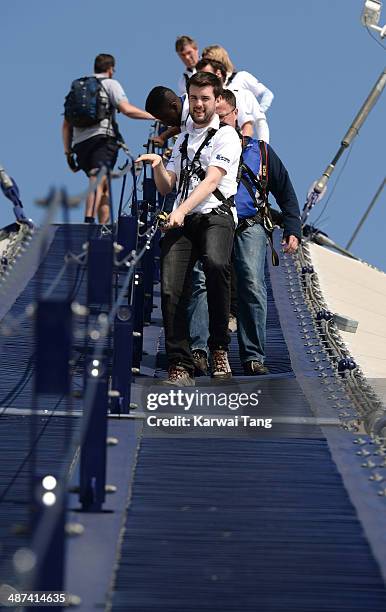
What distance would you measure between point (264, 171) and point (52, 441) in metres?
2.77

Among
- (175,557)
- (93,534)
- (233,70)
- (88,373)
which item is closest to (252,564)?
(175,557)

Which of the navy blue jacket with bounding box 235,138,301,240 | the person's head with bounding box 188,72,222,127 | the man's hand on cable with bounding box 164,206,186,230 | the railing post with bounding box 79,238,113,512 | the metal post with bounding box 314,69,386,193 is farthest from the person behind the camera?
the metal post with bounding box 314,69,386,193

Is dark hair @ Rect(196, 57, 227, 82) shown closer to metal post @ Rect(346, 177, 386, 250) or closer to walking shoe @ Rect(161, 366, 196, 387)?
walking shoe @ Rect(161, 366, 196, 387)

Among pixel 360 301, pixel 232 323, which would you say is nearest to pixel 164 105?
pixel 232 323

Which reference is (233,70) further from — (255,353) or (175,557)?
(175,557)

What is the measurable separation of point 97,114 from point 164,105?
4.06 metres

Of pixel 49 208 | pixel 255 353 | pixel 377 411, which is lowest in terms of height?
pixel 255 353

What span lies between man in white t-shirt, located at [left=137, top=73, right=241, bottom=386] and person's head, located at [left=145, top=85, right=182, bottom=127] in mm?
466

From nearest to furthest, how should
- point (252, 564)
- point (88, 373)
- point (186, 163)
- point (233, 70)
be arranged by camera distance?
point (252, 564) < point (88, 373) < point (186, 163) < point (233, 70)

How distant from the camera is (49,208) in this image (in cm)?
430

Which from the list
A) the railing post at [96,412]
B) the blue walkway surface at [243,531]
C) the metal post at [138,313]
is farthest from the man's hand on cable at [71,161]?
the railing post at [96,412]

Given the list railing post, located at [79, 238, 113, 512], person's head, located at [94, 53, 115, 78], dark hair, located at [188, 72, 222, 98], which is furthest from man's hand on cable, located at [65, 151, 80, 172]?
railing post, located at [79, 238, 113, 512]

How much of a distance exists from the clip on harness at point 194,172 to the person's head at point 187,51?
310 centimetres

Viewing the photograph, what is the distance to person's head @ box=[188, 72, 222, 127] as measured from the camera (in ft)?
27.3
